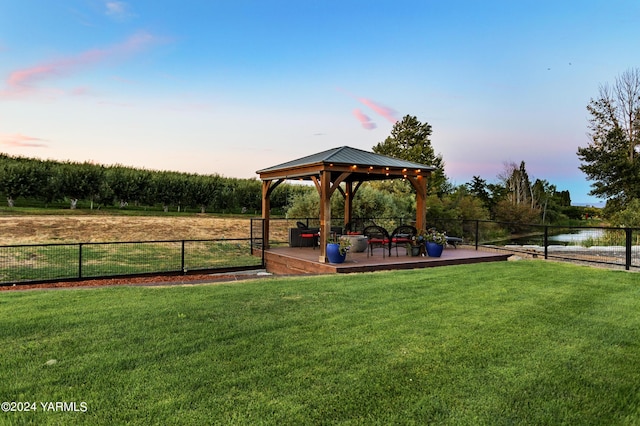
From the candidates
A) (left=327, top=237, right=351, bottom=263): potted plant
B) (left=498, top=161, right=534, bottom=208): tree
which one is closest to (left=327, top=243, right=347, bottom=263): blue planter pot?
(left=327, top=237, right=351, bottom=263): potted plant

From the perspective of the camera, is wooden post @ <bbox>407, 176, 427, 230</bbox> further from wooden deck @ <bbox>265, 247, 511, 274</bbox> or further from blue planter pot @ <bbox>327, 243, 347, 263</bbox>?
blue planter pot @ <bbox>327, 243, 347, 263</bbox>

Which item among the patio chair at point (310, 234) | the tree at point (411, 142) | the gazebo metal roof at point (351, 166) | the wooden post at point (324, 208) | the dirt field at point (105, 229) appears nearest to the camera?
the wooden post at point (324, 208)

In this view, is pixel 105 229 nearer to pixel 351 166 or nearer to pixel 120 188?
pixel 120 188

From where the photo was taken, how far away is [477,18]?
13086 mm

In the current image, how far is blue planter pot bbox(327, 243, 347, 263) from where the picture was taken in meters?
8.89

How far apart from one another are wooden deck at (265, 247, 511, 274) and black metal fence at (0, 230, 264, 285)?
96 cm

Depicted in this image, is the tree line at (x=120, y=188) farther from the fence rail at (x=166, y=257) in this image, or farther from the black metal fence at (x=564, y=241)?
the fence rail at (x=166, y=257)

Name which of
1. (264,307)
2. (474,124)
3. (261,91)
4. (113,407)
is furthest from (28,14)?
(474,124)

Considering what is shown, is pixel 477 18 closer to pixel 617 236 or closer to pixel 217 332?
pixel 617 236

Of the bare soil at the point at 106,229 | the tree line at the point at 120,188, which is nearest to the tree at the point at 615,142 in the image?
the tree line at the point at 120,188

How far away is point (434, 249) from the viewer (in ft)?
32.7

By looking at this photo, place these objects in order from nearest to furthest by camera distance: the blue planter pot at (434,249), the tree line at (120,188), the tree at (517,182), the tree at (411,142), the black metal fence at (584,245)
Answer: the black metal fence at (584,245), the blue planter pot at (434,249), the tree line at (120,188), the tree at (411,142), the tree at (517,182)

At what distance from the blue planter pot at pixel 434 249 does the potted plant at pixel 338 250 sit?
2.42 m

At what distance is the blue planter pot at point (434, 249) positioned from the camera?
9922 mm
